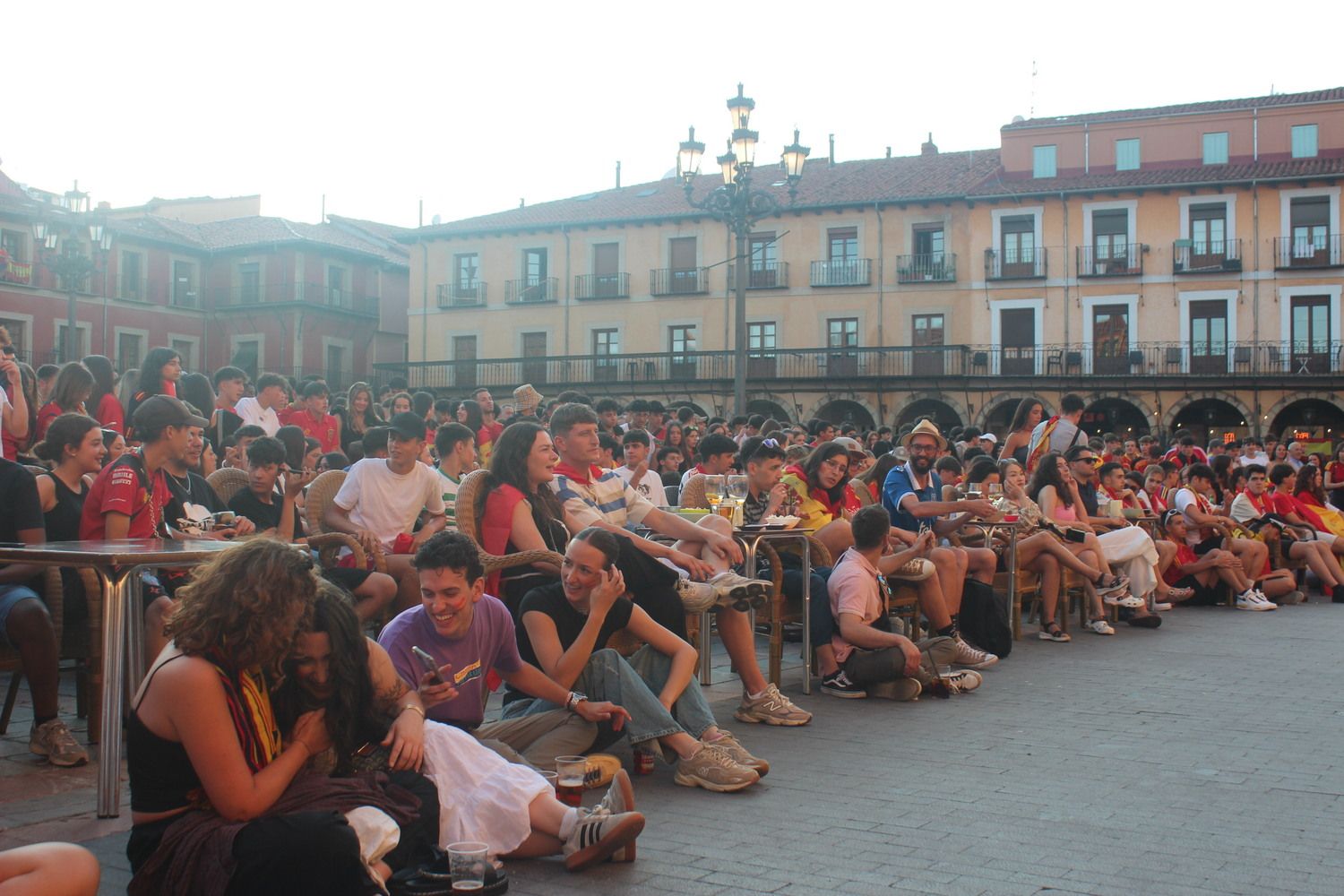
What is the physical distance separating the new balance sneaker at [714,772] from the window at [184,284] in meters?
47.9

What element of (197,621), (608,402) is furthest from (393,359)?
(197,621)

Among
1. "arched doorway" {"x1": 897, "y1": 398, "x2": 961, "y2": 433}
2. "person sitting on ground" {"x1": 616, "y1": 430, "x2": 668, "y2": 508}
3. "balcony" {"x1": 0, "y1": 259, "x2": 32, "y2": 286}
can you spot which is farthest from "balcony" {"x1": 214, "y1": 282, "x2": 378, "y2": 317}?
"person sitting on ground" {"x1": 616, "y1": 430, "x2": 668, "y2": 508}

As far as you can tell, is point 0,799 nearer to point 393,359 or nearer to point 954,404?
point 954,404

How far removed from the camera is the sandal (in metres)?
10.1

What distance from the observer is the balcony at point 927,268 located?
130ft

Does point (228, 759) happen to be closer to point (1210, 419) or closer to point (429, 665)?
point (429, 665)

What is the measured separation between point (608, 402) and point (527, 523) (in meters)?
7.98

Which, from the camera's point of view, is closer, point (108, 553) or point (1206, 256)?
point (108, 553)

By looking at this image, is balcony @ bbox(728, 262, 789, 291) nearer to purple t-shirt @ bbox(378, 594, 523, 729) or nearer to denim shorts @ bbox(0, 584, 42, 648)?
denim shorts @ bbox(0, 584, 42, 648)

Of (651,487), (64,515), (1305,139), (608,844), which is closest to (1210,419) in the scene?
(1305,139)

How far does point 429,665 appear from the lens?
4.49 m

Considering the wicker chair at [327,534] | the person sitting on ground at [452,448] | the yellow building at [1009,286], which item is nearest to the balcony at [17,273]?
the yellow building at [1009,286]

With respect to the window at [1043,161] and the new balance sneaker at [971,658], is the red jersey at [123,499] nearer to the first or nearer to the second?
the new balance sneaker at [971,658]

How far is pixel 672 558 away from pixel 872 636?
56.9 inches
